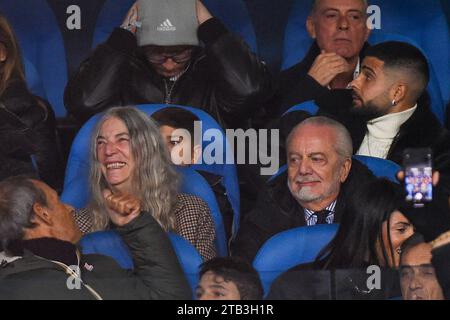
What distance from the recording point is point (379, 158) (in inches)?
275

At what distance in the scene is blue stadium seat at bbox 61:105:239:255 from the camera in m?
6.96

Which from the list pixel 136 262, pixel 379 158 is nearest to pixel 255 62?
pixel 379 158

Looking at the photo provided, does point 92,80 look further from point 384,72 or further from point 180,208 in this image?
point 384,72

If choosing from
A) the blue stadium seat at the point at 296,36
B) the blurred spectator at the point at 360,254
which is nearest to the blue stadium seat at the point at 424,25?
the blue stadium seat at the point at 296,36

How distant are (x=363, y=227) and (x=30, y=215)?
204 centimetres

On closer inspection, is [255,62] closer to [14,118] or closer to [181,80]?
[181,80]

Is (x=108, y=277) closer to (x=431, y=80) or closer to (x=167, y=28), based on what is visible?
(x=167, y=28)

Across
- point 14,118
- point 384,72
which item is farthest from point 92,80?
point 384,72

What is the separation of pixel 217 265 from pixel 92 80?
4.51 feet

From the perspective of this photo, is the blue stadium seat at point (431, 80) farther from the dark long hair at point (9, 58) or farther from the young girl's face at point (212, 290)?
the dark long hair at point (9, 58)

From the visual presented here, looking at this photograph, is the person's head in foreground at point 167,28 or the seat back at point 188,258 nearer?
the seat back at point 188,258

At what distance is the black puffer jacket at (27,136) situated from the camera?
7.00 m

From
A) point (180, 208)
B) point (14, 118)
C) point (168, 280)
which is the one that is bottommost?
point (168, 280)

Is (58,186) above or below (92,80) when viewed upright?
below
